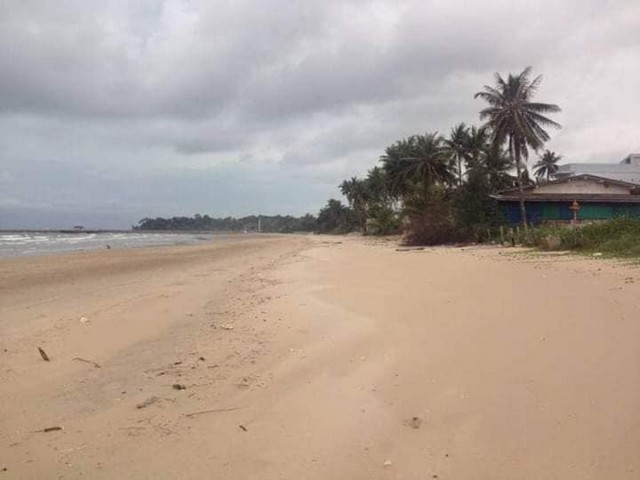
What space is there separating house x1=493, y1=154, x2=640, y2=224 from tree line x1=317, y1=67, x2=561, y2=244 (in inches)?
51.9

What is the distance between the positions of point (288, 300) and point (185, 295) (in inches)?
132

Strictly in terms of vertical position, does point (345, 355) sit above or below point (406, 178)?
below

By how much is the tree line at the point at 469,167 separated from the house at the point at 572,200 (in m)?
1.32

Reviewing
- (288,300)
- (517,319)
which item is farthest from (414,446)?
(288,300)

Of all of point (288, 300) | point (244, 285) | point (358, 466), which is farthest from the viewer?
point (244, 285)

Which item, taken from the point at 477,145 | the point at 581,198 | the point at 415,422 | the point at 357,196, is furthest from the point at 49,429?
the point at 357,196

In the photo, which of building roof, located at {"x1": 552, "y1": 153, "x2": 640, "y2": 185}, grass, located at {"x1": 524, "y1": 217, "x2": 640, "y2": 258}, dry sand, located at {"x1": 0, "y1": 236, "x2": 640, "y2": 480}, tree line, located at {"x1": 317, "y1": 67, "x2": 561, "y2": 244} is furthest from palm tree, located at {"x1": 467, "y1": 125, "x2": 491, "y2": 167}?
dry sand, located at {"x1": 0, "y1": 236, "x2": 640, "y2": 480}

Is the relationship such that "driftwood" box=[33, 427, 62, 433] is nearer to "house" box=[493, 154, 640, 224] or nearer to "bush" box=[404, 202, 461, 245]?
"bush" box=[404, 202, 461, 245]

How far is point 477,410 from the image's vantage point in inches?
178

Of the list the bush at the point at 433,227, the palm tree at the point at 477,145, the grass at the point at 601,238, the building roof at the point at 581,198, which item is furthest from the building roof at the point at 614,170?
the grass at the point at 601,238

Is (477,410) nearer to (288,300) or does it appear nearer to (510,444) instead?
(510,444)

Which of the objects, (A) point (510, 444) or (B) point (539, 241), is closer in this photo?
(A) point (510, 444)

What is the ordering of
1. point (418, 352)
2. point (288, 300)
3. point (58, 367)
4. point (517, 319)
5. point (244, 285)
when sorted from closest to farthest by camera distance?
1. point (418, 352)
2. point (58, 367)
3. point (517, 319)
4. point (288, 300)
5. point (244, 285)

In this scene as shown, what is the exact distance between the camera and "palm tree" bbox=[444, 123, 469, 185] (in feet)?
168
